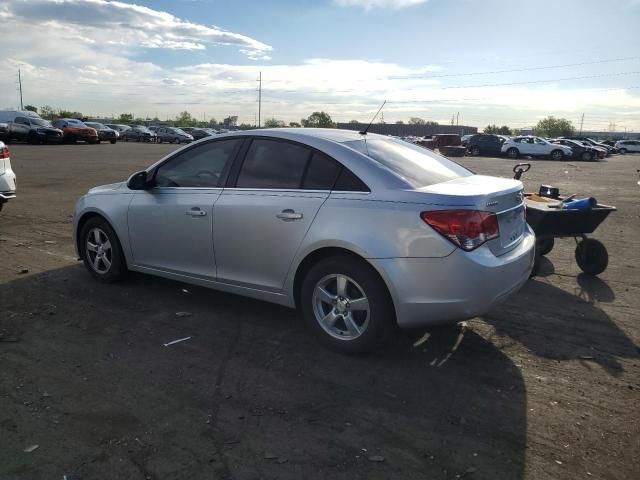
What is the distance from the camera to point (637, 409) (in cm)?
348

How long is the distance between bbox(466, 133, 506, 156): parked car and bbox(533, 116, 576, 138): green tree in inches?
2677

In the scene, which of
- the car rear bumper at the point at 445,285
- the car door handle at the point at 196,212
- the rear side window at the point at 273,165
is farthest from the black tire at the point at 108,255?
the car rear bumper at the point at 445,285

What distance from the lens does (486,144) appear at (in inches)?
1672

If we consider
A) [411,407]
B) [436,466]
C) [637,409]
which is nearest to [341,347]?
[411,407]

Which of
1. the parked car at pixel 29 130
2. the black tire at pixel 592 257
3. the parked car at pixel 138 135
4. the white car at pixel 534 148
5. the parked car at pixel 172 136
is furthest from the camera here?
the parked car at pixel 138 135

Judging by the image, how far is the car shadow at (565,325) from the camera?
4.30 metres

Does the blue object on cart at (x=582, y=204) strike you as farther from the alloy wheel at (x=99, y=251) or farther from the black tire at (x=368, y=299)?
the alloy wheel at (x=99, y=251)

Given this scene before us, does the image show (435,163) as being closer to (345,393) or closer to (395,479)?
→ (345,393)

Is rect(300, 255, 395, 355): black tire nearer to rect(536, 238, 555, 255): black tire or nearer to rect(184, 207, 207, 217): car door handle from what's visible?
rect(184, 207, 207, 217): car door handle

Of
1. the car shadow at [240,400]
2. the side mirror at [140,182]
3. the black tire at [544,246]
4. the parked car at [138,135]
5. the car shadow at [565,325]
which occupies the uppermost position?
the side mirror at [140,182]

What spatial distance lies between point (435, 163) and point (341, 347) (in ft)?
6.03

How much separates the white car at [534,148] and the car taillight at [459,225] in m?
39.1

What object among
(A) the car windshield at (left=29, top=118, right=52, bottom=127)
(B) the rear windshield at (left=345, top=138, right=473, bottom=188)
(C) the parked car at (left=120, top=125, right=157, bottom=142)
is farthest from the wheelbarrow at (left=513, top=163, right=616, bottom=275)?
(C) the parked car at (left=120, top=125, right=157, bottom=142)

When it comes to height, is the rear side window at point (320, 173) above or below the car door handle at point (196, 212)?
above
